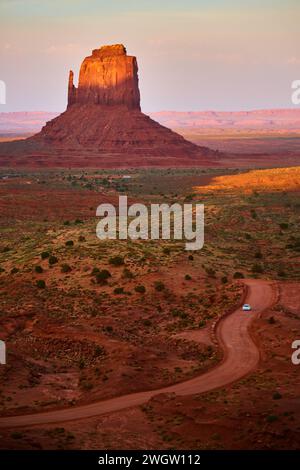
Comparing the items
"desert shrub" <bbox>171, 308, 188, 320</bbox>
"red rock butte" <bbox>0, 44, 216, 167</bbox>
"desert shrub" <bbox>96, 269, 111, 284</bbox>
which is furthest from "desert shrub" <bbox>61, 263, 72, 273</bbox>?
"red rock butte" <bbox>0, 44, 216, 167</bbox>

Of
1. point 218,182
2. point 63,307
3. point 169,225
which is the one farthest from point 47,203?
point 63,307

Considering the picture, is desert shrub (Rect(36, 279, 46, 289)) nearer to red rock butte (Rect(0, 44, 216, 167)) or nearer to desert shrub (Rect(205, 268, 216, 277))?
desert shrub (Rect(205, 268, 216, 277))

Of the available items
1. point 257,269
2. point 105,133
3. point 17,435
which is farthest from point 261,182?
point 17,435

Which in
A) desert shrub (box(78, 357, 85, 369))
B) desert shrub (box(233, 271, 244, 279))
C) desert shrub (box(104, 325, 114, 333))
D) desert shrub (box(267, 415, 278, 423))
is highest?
desert shrub (box(233, 271, 244, 279))

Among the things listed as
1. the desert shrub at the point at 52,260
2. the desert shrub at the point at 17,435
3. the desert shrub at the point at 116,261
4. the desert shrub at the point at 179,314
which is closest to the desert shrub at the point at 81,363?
the desert shrub at the point at 179,314

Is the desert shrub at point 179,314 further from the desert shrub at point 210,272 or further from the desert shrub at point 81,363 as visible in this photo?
the desert shrub at point 81,363

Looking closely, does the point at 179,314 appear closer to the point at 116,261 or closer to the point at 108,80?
the point at 116,261

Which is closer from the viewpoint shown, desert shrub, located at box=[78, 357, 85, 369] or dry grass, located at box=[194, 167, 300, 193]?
desert shrub, located at box=[78, 357, 85, 369]
